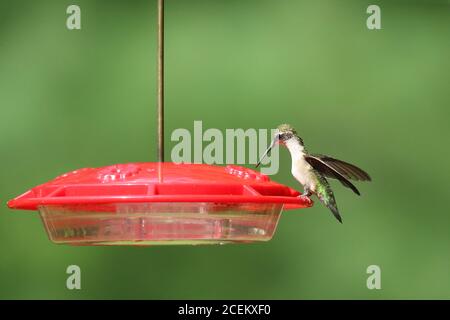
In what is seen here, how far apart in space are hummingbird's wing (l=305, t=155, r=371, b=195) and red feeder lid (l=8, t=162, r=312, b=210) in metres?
0.50

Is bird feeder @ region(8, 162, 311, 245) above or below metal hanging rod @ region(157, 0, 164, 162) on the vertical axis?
below

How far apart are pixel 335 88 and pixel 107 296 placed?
1.77 metres

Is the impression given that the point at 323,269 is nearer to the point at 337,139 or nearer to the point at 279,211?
the point at 337,139

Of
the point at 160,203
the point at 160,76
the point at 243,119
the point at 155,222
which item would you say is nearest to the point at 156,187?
the point at 160,203

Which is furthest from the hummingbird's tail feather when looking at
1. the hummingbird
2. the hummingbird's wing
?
the hummingbird's wing

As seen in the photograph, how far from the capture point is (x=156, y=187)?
2.95 meters

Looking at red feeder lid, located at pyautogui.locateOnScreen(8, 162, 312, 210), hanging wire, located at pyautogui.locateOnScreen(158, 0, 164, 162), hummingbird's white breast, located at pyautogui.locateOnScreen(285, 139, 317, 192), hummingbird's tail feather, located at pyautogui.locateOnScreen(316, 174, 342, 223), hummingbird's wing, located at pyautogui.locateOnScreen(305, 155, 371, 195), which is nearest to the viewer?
red feeder lid, located at pyautogui.locateOnScreen(8, 162, 312, 210)

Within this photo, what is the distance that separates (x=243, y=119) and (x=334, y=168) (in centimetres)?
269

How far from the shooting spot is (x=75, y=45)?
651 cm

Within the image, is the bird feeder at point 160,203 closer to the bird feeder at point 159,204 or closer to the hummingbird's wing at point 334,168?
the bird feeder at point 159,204

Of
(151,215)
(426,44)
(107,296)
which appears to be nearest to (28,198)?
(151,215)

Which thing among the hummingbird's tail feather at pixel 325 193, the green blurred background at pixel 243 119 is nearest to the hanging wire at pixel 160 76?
the hummingbird's tail feather at pixel 325 193

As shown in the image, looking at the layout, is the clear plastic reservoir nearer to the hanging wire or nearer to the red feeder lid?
the red feeder lid

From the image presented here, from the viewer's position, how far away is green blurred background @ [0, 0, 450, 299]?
6332 mm
